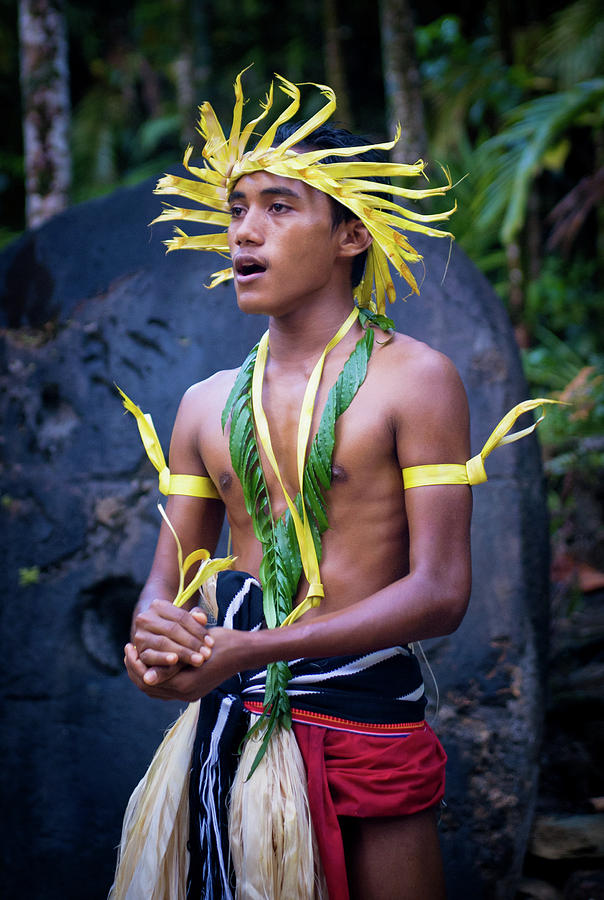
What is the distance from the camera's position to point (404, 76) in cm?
531

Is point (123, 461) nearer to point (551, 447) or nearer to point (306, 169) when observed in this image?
point (306, 169)

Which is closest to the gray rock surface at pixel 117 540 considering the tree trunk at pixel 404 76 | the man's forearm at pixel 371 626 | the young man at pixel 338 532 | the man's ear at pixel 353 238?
the young man at pixel 338 532

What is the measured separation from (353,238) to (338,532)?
635mm

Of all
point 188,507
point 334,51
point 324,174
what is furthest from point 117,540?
point 334,51

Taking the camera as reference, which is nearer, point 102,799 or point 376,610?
point 376,610

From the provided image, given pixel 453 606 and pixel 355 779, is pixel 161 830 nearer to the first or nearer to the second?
pixel 355 779

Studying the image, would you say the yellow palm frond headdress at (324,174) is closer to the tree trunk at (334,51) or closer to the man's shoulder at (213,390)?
the man's shoulder at (213,390)

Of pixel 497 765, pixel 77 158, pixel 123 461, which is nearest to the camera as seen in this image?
pixel 497 765

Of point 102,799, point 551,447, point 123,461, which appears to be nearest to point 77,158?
point 551,447

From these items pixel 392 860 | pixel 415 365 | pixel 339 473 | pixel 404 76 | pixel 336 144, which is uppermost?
pixel 404 76

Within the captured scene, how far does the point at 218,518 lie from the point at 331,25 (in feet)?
22.3

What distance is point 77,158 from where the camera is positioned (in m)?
10.6

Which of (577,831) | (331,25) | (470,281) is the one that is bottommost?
(577,831)

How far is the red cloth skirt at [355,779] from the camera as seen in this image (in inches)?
62.6
